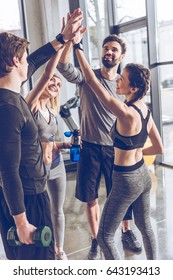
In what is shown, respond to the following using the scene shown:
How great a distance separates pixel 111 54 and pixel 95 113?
0.35 meters

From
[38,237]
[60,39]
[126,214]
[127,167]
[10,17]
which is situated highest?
[10,17]

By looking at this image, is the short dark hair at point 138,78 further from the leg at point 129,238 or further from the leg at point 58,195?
the leg at point 129,238

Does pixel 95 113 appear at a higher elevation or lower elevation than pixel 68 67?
lower

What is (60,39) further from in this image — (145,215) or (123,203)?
(145,215)

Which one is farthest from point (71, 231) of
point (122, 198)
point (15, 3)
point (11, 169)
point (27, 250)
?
point (15, 3)

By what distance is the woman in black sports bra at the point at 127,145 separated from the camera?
5.08 ft

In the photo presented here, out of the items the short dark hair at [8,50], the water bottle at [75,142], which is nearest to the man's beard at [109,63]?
the water bottle at [75,142]

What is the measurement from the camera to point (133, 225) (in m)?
2.75

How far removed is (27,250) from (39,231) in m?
0.14

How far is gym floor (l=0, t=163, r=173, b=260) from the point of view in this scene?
7.42 ft

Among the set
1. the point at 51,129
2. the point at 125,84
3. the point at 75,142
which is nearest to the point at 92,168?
the point at 75,142

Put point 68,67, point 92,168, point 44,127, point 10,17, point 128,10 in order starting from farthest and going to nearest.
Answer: point 128,10
point 10,17
point 92,168
point 68,67
point 44,127
